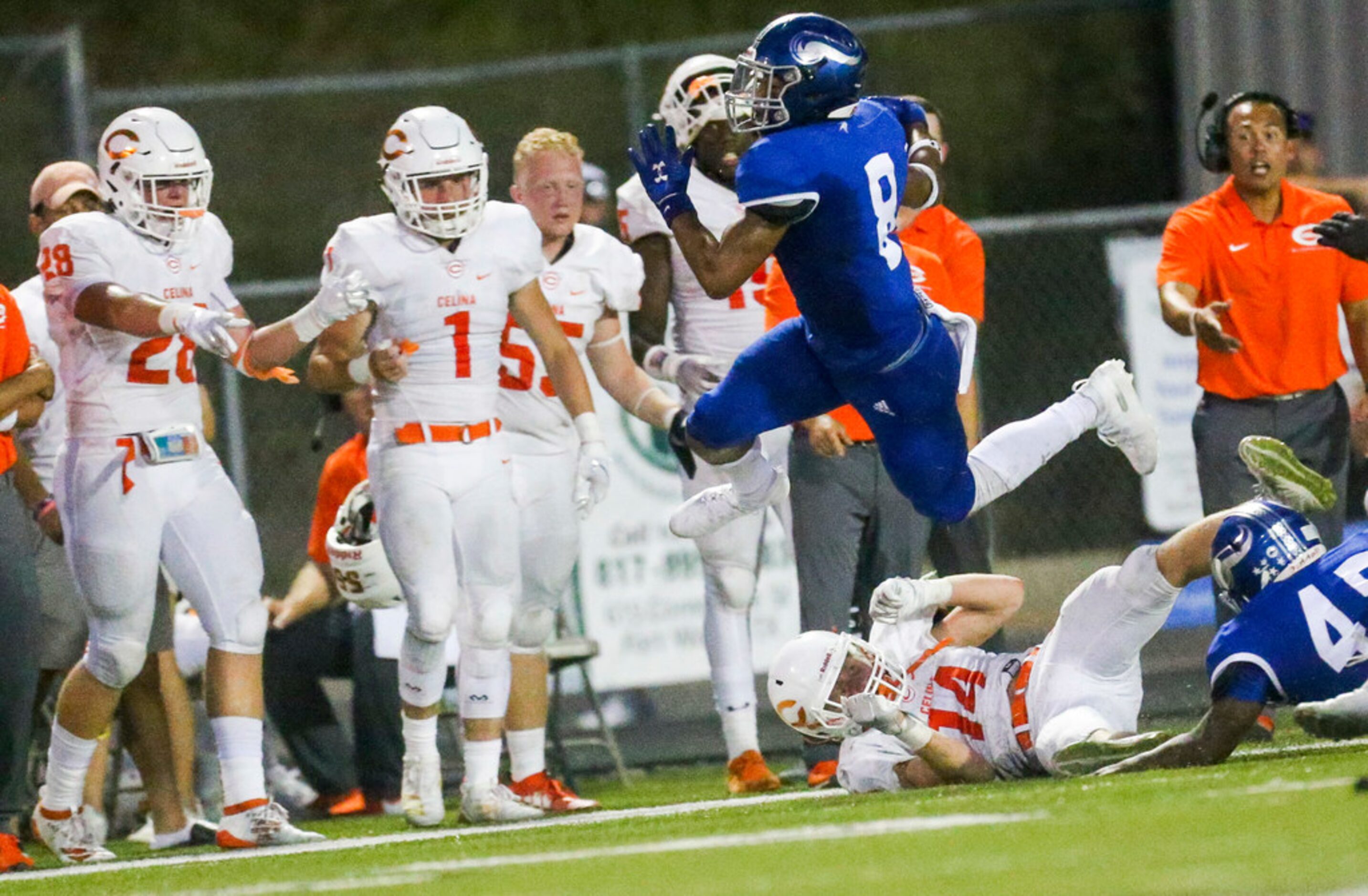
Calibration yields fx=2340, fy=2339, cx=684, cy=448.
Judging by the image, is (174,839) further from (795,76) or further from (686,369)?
(795,76)

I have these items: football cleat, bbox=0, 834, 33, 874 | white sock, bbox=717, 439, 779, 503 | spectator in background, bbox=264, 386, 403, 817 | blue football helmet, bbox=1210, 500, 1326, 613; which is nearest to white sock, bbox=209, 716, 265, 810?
football cleat, bbox=0, 834, 33, 874

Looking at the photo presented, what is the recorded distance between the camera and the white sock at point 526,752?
22.8 feet

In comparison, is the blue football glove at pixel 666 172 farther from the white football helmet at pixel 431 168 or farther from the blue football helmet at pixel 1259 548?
the blue football helmet at pixel 1259 548

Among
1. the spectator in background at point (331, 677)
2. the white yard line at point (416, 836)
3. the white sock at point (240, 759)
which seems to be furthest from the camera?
the spectator in background at point (331, 677)

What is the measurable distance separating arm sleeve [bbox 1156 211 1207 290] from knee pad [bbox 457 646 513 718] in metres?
A: 2.45

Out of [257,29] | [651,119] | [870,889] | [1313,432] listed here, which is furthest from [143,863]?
[257,29]

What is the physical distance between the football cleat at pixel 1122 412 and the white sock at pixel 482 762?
1941 mm

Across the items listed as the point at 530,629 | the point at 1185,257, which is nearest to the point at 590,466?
the point at 530,629

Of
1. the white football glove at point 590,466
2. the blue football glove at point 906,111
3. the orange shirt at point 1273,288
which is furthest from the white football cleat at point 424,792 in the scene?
the orange shirt at point 1273,288

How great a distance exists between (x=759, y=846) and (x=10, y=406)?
9.07ft

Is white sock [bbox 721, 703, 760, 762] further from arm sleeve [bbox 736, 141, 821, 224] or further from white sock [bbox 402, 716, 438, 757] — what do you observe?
arm sleeve [bbox 736, 141, 821, 224]

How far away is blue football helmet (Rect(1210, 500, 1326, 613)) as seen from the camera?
215 inches

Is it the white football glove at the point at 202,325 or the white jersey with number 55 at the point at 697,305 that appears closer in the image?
the white football glove at the point at 202,325

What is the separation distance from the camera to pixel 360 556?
7000 millimetres
